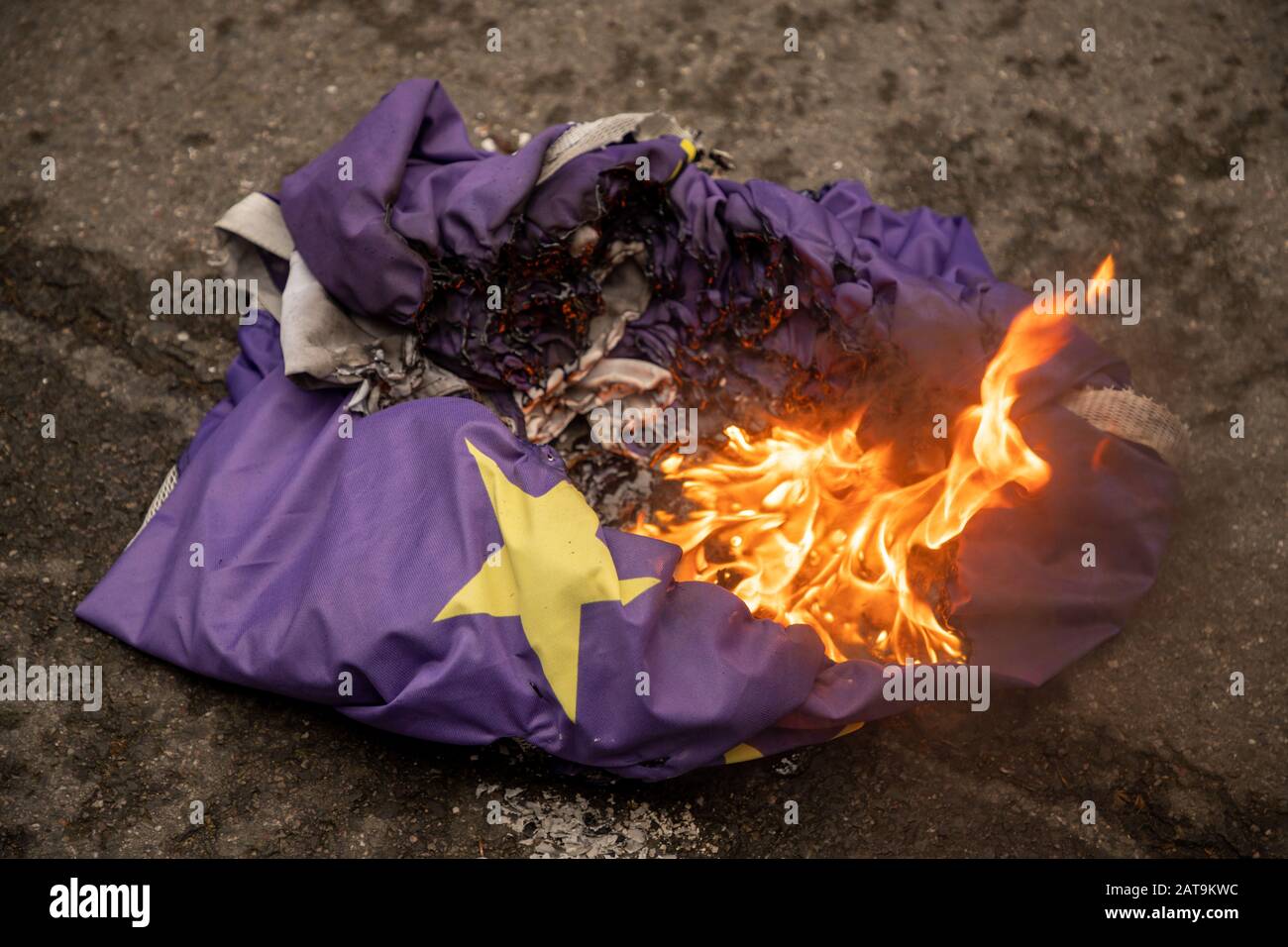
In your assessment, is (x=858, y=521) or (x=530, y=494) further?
(x=858, y=521)

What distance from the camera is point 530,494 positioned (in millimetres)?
2650

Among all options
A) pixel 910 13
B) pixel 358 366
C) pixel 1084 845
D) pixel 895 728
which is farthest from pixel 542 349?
pixel 910 13

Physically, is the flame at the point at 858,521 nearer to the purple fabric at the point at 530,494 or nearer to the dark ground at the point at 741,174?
the purple fabric at the point at 530,494

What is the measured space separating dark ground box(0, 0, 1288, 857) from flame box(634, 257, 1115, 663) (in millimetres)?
267

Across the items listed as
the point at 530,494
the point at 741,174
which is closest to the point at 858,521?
the point at 530,494

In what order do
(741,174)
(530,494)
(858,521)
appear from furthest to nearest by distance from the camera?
1. (741,174)
2. (858,521)
3. (530,494)

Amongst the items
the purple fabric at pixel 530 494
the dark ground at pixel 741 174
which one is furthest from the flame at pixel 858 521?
the dark ground at pixel 741 174

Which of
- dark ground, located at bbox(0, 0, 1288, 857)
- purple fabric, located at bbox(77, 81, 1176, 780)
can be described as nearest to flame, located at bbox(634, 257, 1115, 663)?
purple fabric, located at bbox(77, 81, 1176, 780)

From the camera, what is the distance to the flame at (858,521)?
285 centimetres

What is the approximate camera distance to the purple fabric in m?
2.50

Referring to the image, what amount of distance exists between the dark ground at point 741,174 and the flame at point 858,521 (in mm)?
267

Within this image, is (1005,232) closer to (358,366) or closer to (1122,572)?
(1122,572)

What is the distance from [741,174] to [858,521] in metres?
1.36

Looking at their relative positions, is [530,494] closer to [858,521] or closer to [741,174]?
[858,521]
